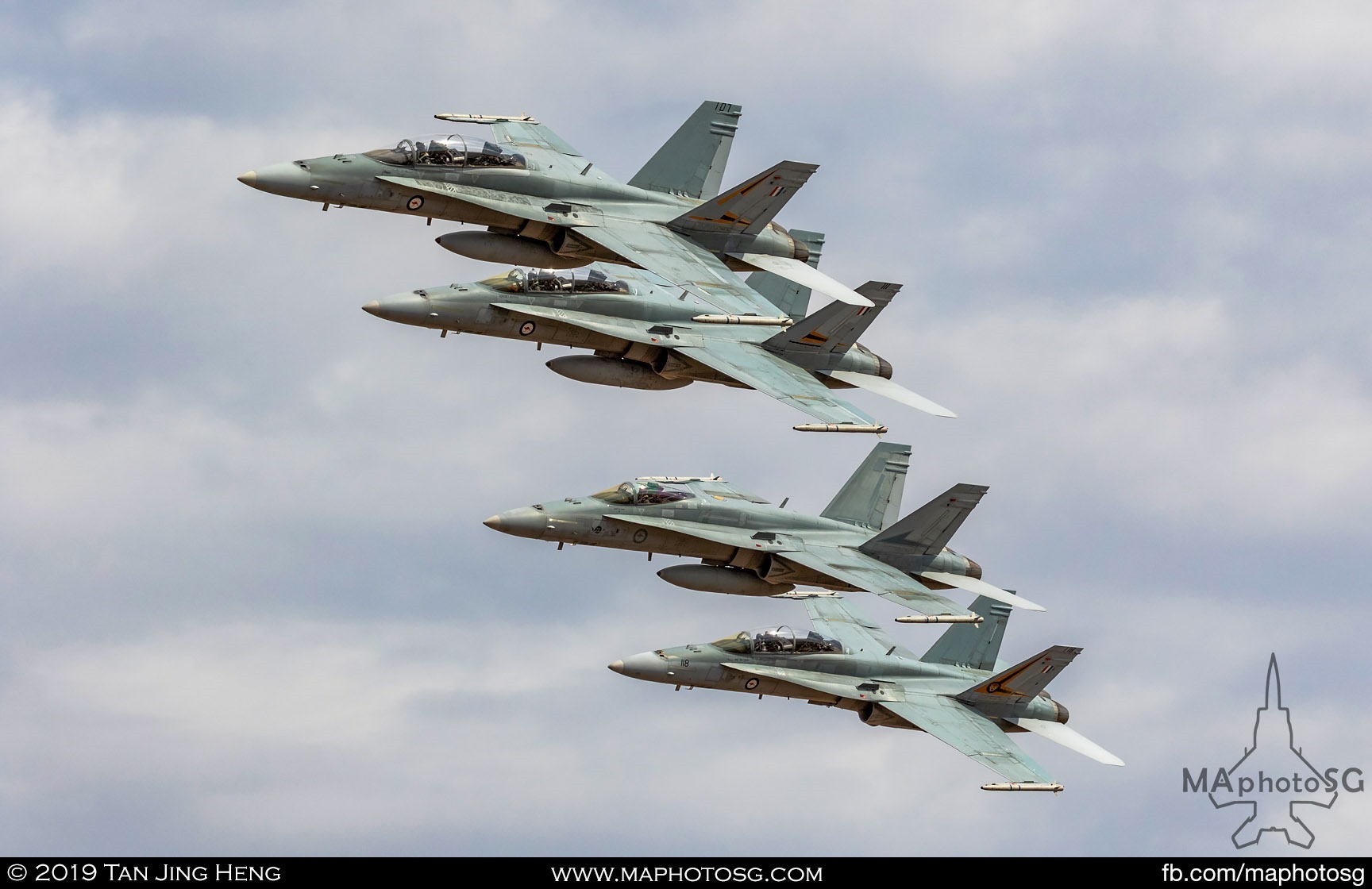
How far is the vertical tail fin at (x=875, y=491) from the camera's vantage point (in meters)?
94.8

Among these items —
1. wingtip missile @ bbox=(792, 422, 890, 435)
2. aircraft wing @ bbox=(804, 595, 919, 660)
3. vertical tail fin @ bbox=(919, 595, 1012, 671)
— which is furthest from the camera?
vertical tail fin @ bbox=(919, 595, 1012, 671)

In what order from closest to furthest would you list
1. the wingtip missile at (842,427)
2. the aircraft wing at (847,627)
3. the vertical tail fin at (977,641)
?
the wingtip missile at (842,427) → the aircraft wing at (847,627) → the vertical tail fin at (977,641)

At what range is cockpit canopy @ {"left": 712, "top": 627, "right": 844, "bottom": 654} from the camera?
91812mm

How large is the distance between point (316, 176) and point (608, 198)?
9.42 meters

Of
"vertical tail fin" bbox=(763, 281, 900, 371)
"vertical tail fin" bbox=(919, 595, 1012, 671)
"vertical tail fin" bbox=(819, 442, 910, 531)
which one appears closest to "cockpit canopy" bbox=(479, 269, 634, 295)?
"vertical tail fin" bbox=(763, 281, 900, 371)

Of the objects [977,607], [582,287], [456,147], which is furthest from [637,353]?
[977,607]

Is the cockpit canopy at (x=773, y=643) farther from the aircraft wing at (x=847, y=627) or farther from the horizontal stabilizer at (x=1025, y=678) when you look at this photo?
the horizontal stabilizer at (x=1025, y=678)

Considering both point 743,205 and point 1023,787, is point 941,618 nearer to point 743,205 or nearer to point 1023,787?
point 1023,787

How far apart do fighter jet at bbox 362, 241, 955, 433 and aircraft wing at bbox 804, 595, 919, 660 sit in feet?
32.0

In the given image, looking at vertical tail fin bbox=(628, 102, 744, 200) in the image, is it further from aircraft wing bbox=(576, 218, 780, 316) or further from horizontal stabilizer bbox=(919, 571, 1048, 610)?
horizontal stabilizer bbox=(919, 571, 1048, 610)

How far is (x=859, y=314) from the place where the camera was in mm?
89375

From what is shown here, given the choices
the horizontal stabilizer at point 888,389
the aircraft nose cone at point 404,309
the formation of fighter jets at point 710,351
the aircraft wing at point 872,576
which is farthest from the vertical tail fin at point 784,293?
the aircraft nose cone at point 404,309

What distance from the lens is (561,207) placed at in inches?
3396

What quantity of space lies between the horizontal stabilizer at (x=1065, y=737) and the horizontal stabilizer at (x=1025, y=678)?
1.00m
